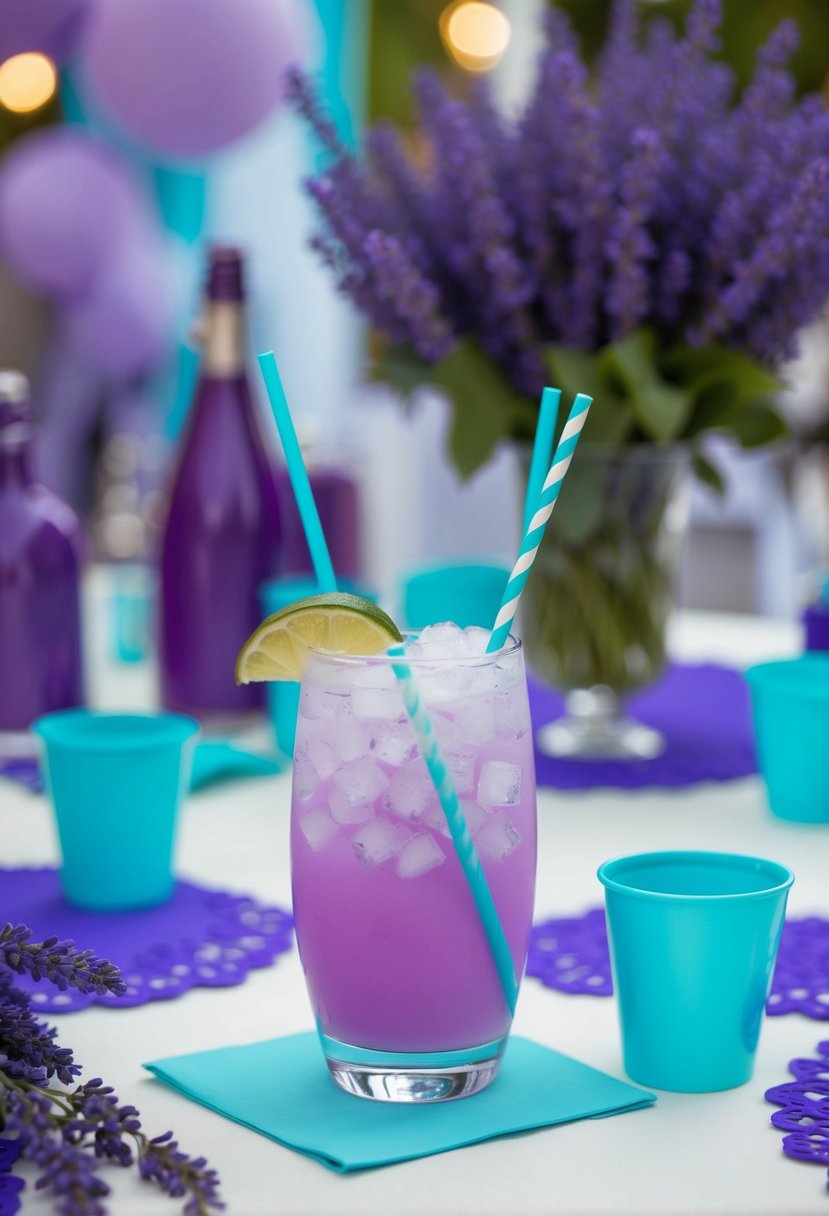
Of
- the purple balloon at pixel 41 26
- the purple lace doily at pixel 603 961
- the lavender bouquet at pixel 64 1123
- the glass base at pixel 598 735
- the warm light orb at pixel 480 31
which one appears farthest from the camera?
the warm light orb at pixel 480 31

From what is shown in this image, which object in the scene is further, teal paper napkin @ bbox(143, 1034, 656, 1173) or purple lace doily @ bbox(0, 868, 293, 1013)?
purple lace doily @ bbox(0, 868, 293, 1013)

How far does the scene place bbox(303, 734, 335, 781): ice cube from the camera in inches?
30.2

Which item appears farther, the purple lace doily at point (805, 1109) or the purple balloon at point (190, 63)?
the purple balloon at point (190, 63)

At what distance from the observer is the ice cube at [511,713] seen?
77 centimetres

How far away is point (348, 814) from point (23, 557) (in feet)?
2.25

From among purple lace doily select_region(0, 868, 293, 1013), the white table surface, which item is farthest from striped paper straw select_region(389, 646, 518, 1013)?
purple lace doily select_region(0, 868, 293, 1013)

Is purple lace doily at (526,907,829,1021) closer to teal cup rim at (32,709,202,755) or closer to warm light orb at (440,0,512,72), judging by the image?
teal cup rim at (32,709,202,755)

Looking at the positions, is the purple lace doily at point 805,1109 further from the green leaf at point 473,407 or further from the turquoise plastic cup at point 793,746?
the green leaf at point 473,407

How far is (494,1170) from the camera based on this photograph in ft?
2.26

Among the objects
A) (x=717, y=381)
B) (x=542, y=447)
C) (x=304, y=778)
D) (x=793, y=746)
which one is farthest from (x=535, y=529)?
(x=717, y=381)

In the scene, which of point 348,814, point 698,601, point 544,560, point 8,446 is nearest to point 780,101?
point 544,560

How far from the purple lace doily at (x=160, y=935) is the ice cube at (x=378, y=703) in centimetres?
24

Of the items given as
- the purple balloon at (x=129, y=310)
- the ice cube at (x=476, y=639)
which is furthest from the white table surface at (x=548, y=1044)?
the purple balloon at (x=129, y=310)

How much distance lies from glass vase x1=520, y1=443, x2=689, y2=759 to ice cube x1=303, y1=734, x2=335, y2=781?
0.60 metres
